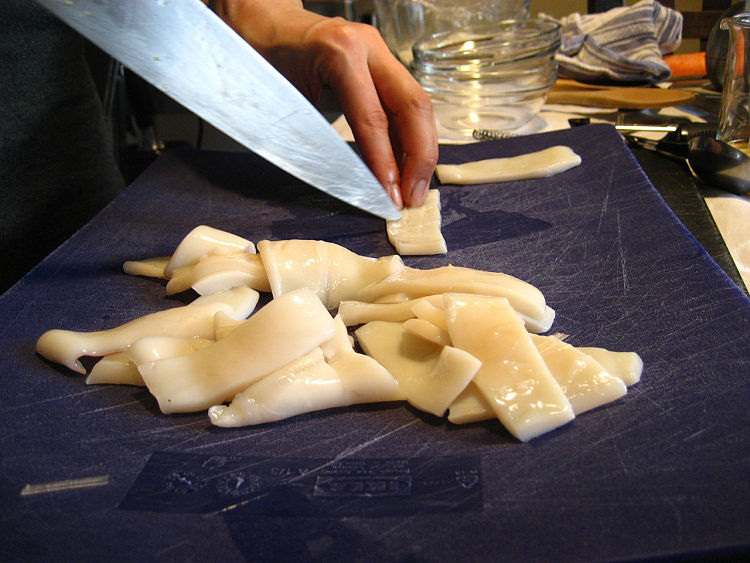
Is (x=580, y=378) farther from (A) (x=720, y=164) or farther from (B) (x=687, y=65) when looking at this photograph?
(B) (x=687, y=65)

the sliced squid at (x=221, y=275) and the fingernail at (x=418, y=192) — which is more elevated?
the fingernail at (x=418, y=192)

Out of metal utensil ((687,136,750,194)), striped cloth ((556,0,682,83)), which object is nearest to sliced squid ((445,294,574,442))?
metal utensil ((687,136,750,194))

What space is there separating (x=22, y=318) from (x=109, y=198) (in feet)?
3.59

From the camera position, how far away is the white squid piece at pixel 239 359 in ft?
4.03

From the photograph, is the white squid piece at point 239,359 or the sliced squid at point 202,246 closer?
the white squid piece at point 239,359

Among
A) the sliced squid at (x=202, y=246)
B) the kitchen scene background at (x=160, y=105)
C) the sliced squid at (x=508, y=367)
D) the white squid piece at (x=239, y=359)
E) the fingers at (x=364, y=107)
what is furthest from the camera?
the kitchen scene background at (x=160, y=105)

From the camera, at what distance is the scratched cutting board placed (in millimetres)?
936

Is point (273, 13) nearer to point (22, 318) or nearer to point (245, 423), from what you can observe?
point (22, 318)

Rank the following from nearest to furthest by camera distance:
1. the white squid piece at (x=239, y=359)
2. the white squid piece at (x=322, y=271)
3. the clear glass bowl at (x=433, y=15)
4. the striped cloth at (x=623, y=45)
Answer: the white squid piece at (x=239, y=359)
the white squid piece at (x=322, y=271)
the striped cloth at (x=623, y=45)
the clear glass bowl at (x=433, y=15)

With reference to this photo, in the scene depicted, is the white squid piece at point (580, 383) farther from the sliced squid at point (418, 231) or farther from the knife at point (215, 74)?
the knife at point (215, 74)

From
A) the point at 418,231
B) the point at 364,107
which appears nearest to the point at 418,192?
the point at 418,231

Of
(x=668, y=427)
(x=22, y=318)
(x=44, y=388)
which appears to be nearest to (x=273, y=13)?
(x=22, y=318)

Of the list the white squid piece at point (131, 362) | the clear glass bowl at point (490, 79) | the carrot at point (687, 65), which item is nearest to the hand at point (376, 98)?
the clear glass bowl at point (490, 79)

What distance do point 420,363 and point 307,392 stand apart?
0.24 metres
